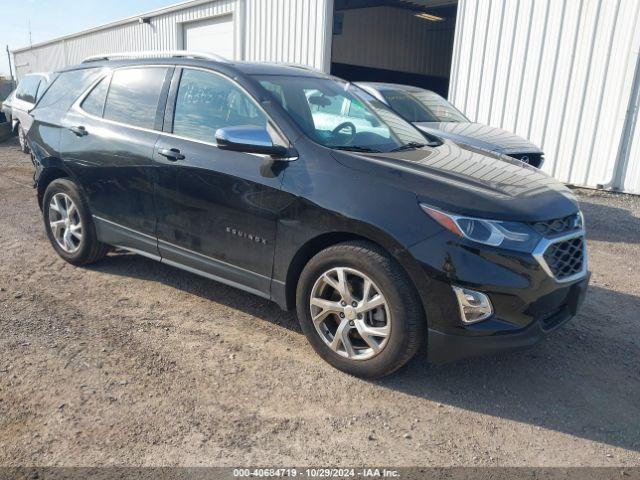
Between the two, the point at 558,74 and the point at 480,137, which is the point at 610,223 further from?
the point at 558,74

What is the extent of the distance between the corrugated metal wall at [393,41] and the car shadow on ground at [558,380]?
17.4 metres

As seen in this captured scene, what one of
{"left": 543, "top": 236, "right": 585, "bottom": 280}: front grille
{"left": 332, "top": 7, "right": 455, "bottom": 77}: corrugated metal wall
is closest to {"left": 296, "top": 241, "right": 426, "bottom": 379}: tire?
{"left": 543, "top": 236, "right": 585, "bottom": 280}: front grille

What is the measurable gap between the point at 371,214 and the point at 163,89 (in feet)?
6.98

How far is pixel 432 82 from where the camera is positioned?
2350cm

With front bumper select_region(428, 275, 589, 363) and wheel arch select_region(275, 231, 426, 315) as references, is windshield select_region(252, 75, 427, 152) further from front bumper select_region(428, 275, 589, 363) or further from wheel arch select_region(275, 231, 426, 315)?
front bumper select_region(428, 275, 589, 363)

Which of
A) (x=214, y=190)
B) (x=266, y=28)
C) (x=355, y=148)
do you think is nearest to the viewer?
(x=355, y=148)

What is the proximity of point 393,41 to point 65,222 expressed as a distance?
61.8 feet

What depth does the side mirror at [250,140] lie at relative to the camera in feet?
A: 10.6

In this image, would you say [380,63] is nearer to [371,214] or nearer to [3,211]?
[3,211]

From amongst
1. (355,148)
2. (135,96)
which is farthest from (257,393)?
(135,96)

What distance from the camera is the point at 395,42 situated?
69.8 feet

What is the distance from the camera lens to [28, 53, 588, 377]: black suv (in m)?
2.80

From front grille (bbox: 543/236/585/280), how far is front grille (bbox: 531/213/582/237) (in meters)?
0.06

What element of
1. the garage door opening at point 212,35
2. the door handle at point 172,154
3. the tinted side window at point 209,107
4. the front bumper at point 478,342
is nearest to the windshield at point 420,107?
the tinted side window at point 209,107
